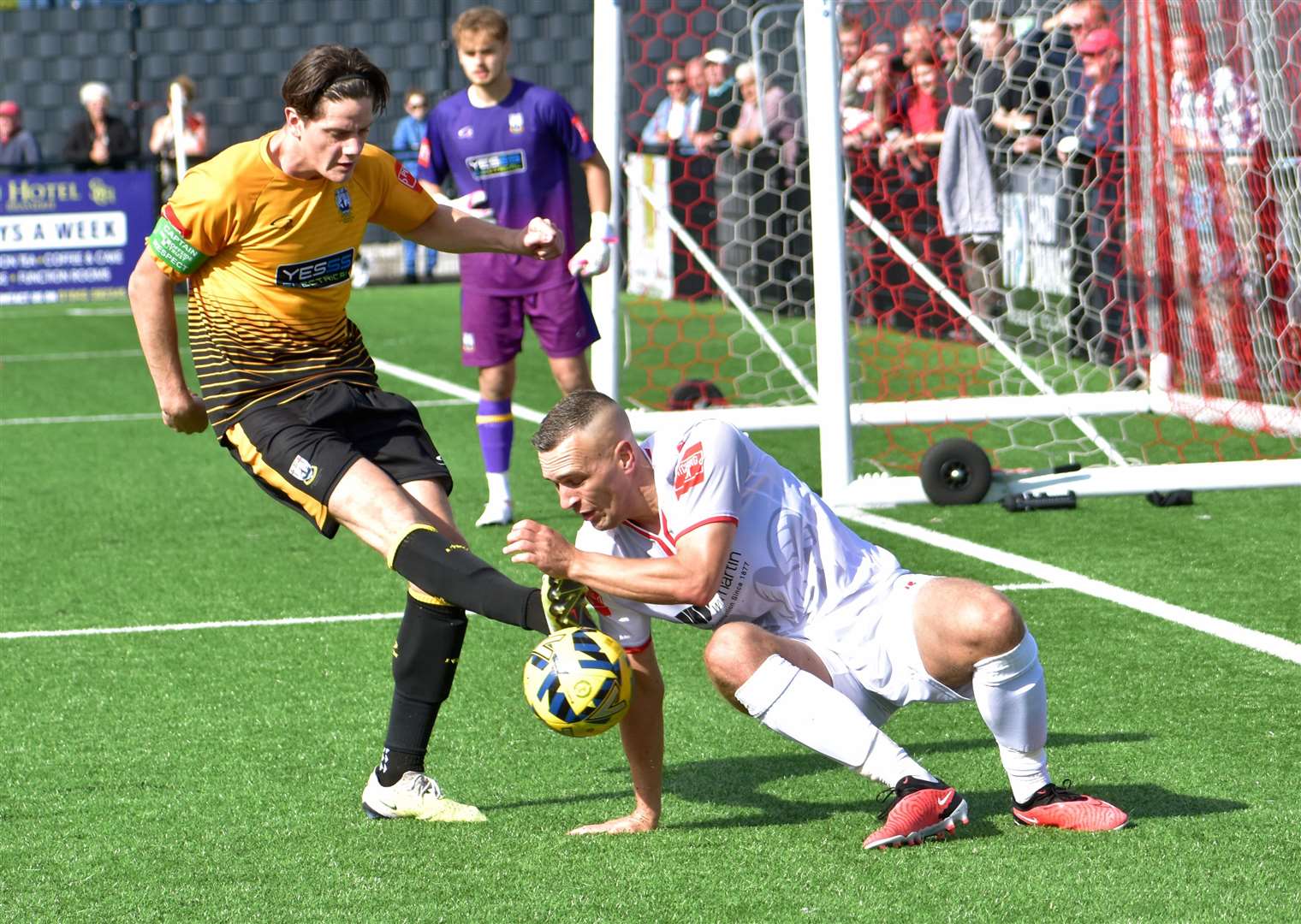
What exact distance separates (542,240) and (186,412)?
106cm

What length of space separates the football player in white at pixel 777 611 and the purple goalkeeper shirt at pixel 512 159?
405cm

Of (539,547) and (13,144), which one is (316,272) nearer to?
(539,547)

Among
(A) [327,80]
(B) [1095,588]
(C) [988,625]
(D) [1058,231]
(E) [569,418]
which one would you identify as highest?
(A) [327,80]

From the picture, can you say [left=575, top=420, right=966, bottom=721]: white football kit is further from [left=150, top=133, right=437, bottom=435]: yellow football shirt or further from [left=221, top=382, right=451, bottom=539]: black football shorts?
[left=150, top=133, right=437, bottom=435]: yellow football shirt

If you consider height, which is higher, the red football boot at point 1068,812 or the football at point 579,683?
the football at point 579,683

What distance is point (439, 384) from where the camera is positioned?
12961 mm

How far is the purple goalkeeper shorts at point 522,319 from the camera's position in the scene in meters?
8.21

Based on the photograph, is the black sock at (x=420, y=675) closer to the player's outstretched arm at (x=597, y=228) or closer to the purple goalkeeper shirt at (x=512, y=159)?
the player's outstretched arm at (x=597, y=228)

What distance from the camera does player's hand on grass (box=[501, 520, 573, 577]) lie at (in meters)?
3.89

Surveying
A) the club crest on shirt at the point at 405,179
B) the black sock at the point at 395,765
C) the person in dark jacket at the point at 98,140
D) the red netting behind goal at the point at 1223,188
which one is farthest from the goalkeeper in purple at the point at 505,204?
the person in dark jacket at the point at 98,140

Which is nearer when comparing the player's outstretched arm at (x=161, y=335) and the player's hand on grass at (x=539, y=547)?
the player's hand on grass at (x=539, y=547)

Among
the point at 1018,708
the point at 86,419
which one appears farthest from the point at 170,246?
the point at 86,419

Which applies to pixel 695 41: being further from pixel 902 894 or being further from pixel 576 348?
pixel 902 894

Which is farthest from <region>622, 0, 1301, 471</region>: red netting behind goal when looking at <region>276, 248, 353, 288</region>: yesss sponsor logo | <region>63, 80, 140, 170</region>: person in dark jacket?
<region>63, 80, 140, 170</region>: person in dark jacket
